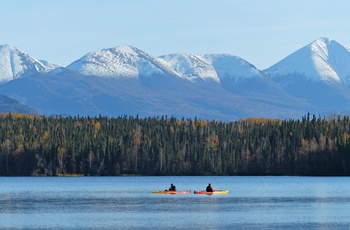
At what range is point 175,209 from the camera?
128375 millimetres

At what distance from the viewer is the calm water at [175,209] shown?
347ft

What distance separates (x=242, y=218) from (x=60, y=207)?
93.0ft

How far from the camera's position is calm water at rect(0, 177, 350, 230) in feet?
347

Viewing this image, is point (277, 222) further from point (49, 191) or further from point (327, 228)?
point (49, 191)

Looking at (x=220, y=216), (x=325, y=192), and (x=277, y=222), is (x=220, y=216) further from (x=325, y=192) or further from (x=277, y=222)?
(x=325, y=192)

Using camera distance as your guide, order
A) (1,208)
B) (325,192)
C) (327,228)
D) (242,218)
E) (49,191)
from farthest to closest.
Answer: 1. (49,191)
2. (325,192)
3. (1,208)
4. (242,218)
5. (327,228)

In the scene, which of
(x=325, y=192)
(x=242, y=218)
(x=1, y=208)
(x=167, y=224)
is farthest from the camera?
(x=325, y=192)

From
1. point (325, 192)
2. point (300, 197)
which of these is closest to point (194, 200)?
point (300, 197)

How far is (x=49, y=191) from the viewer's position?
178m

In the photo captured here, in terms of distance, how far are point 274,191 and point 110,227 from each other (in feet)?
239

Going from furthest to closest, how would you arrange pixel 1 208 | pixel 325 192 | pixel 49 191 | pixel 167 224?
pixel 49 191, pixel 325 192, pixel 1 208, pixel 167 224

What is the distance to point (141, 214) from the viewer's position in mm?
119438

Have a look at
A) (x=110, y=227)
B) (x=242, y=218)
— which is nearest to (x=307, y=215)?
(x=242, y=218)

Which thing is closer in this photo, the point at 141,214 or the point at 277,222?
the point at 277,222
